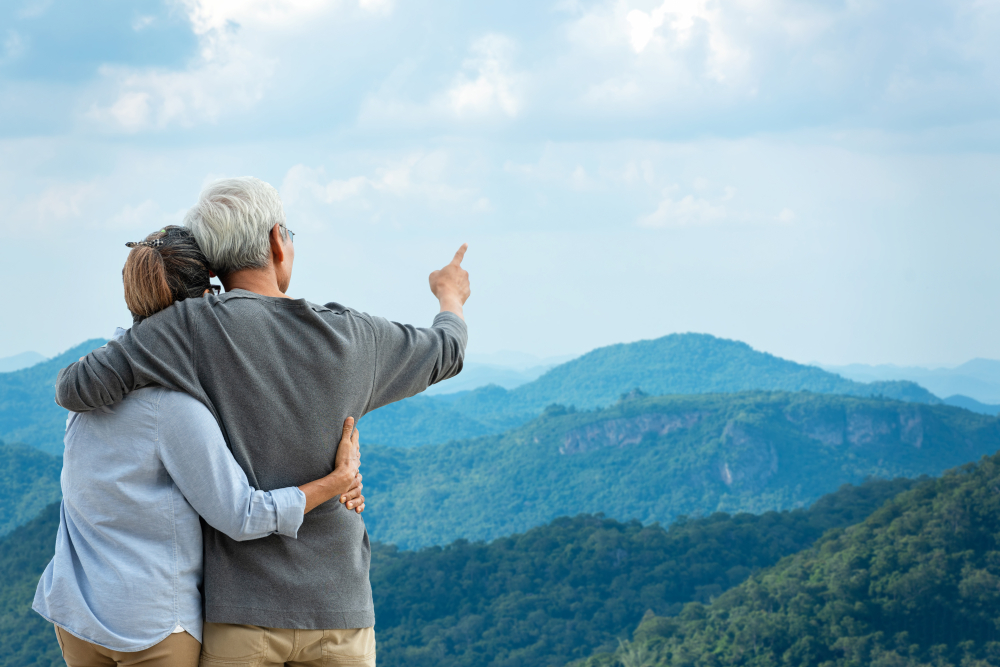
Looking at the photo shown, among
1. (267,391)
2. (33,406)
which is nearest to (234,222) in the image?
(267,391)

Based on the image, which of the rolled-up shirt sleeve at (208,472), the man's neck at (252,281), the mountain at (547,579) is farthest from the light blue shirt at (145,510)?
the mountain at (547,579)

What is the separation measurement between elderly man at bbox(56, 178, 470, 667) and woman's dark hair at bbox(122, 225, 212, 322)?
36 mm

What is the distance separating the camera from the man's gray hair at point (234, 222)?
5.60ft

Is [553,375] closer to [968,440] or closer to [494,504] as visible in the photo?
[494,504]

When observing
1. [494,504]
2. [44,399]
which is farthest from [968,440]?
[44,399]

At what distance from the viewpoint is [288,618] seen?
1.63 m

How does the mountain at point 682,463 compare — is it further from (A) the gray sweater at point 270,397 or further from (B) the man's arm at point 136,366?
(B) the man's arm at point 136,366

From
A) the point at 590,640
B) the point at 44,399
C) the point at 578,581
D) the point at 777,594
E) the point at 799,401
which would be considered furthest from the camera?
the point at 44,399

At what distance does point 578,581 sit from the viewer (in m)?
42.1

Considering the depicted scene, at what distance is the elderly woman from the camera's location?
1.53 metres

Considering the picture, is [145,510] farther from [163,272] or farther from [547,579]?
[547,579]

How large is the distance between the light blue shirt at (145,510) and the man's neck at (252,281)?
11.9 inches

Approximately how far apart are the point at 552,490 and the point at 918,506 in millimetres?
46028

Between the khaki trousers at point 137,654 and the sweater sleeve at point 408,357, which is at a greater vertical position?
the sweater sleeve at point 408,357
